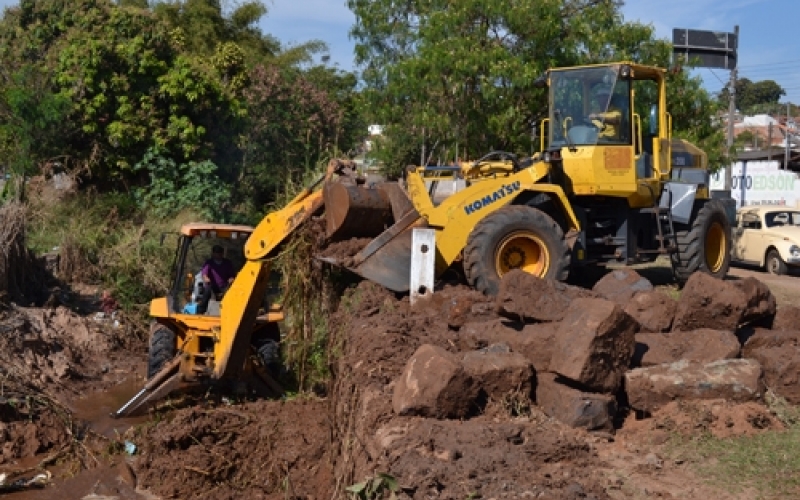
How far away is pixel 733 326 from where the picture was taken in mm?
7891

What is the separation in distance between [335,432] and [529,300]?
2.20 m

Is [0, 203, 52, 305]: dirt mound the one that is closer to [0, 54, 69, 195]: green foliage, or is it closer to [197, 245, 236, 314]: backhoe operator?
[0, 54, 69, 195]: green foliage

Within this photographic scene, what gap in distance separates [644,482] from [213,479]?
479 cm

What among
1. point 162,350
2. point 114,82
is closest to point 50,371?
point 162,350

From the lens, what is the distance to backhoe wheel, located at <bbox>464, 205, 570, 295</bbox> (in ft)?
33.9

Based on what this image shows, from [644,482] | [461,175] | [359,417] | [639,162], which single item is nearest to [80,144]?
[461,175]

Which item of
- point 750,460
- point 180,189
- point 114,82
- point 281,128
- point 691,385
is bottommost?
point 750,460

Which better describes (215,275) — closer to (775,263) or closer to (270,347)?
(270,347)

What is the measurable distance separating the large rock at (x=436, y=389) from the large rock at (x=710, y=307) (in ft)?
7.77

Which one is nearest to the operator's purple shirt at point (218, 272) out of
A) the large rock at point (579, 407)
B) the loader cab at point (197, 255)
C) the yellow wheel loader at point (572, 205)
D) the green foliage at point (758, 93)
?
the loader cab at point (197, 255)

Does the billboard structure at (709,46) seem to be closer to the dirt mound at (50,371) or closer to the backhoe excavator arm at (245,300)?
the dirt mound at (50,371)

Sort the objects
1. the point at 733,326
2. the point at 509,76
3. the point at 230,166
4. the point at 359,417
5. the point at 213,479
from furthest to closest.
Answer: the point at 230,166 < the point at 509,76 < the point at 213,479 < the point at 733,326 < the point at 359,417

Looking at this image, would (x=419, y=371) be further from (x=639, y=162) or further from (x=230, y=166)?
(x=230, y=166)

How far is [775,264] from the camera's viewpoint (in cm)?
2009
